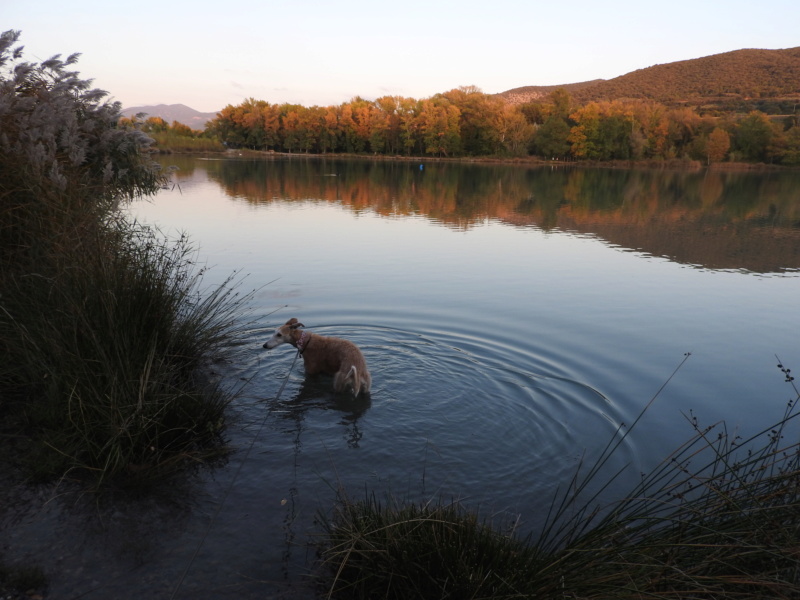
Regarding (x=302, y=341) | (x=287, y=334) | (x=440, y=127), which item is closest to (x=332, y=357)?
(x=302, y=341)

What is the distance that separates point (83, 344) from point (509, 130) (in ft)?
365

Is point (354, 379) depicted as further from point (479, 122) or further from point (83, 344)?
point (479, 122)

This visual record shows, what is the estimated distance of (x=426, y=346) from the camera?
1007cm

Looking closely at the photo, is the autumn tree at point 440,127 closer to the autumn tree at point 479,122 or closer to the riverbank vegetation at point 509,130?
the riverbank vegetation at point 509,130

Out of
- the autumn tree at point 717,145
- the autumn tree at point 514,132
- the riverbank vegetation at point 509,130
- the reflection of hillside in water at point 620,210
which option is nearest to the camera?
the reflection of hillside in water at point 620,210

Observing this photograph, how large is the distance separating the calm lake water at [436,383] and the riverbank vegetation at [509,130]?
88158mm

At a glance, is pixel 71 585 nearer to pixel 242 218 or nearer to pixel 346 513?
pixel 346 513

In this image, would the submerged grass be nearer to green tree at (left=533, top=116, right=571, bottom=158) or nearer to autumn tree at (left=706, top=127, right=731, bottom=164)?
green tree at (left=533, top=116, right=571, bottom=158)

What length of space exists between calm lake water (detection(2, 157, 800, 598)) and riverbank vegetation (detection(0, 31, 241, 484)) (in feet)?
1.52

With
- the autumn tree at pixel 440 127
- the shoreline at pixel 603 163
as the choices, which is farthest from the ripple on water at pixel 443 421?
the autumn tree at pixel 440 127

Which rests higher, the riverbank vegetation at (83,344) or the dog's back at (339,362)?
the riverbank vegetation at (83,344)

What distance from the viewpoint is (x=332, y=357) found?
831 cm

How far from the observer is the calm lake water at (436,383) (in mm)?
4617

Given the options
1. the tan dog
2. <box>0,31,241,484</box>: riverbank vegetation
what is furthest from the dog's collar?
<box>0,31,241,484</box>: riverbank vegetation
